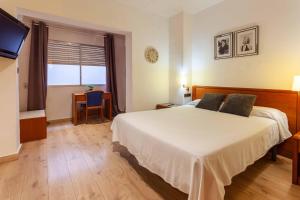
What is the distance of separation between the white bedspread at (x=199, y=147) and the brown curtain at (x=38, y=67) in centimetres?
283

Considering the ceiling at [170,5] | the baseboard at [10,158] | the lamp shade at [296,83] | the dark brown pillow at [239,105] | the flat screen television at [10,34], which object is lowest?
the baseboard at [10,158]

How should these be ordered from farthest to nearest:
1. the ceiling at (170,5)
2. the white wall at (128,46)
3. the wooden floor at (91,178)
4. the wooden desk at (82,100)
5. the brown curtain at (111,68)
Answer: the brown curtain at (111,68)
the wooden desk at (82,100)
the ceiling at (170,5)
the white wall at (128,46)
the wooden floor at (91,178)

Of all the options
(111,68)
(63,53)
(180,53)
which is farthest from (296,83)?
(63,53)

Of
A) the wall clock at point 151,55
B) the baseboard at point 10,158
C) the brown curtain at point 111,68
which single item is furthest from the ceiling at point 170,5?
the baseboard at point 10,158

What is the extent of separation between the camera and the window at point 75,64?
443 centimetres

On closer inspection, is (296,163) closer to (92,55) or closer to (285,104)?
(285,104)

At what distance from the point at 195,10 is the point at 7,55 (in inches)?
140

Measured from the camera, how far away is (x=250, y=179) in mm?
1989

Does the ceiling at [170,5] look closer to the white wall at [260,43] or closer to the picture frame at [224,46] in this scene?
the white wall at [260,43]

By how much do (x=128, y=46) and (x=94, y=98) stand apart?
1.56m

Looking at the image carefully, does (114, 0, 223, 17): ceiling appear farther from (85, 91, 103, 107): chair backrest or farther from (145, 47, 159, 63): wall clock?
(85, 91, 103, 107): chair backrest

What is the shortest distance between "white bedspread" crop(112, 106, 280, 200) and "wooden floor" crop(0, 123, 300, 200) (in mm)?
330

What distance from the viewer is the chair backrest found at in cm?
429

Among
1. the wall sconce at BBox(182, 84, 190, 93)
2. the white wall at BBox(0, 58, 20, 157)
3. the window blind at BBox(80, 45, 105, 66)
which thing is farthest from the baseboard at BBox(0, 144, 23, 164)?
the wall sconce at BBox(182, 84, 190, 93)
